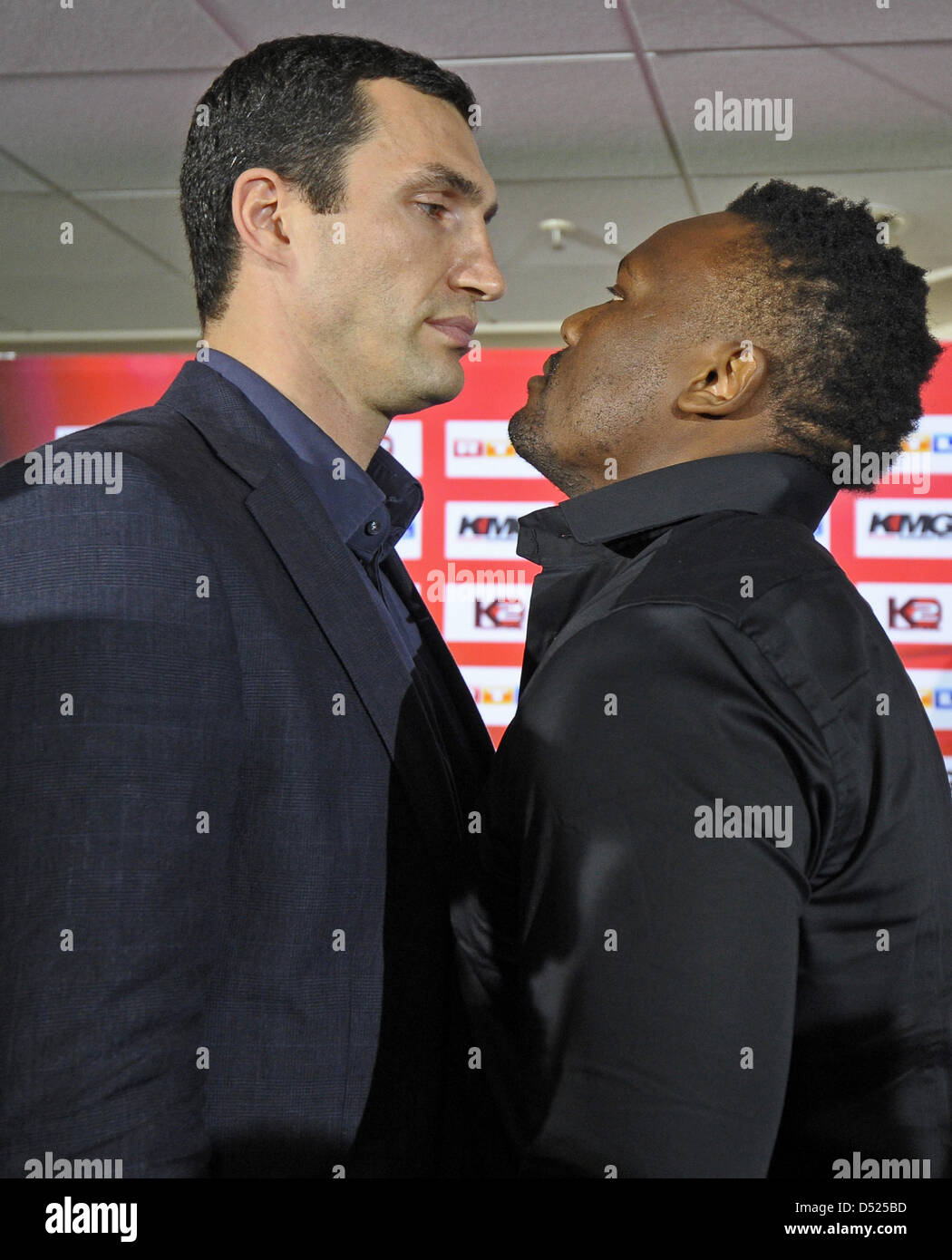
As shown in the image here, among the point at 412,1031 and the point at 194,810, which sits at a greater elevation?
the point at 194,810

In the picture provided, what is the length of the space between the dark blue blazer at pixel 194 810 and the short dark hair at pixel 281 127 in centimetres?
34

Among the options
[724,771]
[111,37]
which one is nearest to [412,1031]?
[724,771]

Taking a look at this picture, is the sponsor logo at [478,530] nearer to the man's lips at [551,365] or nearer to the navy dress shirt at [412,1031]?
the man's lips at [551,365]

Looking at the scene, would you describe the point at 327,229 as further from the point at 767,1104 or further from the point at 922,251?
the point at 922,251

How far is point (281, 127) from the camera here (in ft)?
4.20

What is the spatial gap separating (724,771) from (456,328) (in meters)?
0.71

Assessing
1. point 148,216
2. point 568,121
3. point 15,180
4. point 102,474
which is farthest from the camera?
point 148,216

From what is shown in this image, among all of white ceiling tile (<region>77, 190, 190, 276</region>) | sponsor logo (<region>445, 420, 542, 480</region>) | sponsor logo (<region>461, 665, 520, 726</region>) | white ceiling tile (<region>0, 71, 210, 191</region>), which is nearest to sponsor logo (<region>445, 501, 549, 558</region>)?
sponsor logo (<region>445, 420, 542, 480</region>)

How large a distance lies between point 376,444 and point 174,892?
2.24 ft

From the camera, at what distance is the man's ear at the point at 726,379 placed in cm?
112

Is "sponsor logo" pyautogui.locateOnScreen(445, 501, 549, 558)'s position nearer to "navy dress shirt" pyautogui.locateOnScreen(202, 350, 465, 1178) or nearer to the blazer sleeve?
"navy dress shirt" pyautogui.locateOnScreen(202, 350, 465, 1178)

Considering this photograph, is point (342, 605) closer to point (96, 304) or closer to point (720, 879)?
point (720, 879)

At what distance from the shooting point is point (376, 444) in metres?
1.39
